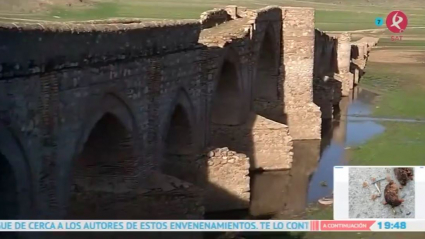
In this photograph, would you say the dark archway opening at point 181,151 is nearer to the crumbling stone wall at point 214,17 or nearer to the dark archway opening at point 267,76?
the crumbling stone wall at point 214,17

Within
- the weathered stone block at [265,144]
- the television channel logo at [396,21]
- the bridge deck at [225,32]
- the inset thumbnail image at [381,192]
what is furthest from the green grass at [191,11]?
the inset thumbnail image at [381,192]

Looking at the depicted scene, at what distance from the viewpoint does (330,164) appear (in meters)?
18.2

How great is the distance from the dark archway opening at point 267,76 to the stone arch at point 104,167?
8972 millimetres

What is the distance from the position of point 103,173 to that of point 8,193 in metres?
2.78

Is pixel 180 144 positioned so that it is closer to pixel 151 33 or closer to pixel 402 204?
pixel 151 33

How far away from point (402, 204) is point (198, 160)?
747 centimetres

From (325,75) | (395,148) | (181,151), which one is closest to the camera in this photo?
(181,151)

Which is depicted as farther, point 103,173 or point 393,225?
point 103,173

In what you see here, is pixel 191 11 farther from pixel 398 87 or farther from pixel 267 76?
pixel 267 76

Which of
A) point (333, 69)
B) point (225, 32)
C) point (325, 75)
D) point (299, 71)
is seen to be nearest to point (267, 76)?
point (299, 71)

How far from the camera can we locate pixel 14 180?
8.48 m

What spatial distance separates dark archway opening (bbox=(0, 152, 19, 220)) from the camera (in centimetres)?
841

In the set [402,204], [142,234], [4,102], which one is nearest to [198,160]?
[142,234]

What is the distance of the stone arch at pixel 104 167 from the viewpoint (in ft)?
36.0
